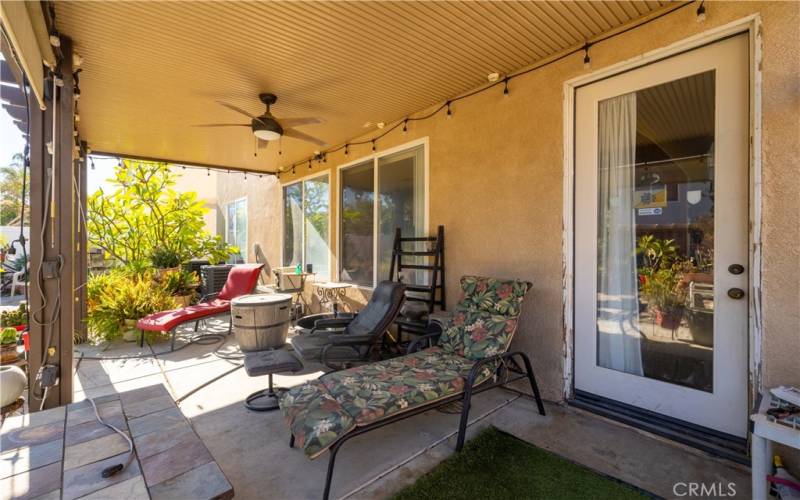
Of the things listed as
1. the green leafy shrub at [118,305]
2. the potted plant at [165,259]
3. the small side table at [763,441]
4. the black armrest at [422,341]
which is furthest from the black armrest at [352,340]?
the potted plant at [165,259]

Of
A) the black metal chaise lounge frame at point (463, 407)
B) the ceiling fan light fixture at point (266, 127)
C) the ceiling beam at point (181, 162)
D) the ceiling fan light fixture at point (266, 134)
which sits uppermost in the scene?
the ceiling beam at point (181, 162)

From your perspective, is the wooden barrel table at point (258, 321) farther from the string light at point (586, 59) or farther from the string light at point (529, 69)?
the string light at point (586, 59)

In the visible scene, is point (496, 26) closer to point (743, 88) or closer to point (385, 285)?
point (743, 88)

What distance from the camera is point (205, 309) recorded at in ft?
15.9

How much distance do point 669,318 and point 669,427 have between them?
76cm

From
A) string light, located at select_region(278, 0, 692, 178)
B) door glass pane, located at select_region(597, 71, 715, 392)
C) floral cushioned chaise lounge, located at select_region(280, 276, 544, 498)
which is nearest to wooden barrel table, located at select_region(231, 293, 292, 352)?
floral cushioned chaise lounge, located at select_region(280, 276, 544, 498)

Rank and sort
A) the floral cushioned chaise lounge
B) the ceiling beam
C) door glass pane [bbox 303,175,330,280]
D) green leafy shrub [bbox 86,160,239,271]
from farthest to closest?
green leafy shrub [bbox 86,160,239,271], door glass pane [bbox 303,175,330,280], the ceiling beam, the floral cushioned chaise lounge

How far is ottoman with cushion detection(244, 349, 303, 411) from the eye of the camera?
2.61 meters

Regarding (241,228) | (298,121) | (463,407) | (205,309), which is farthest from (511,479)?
(241,228)

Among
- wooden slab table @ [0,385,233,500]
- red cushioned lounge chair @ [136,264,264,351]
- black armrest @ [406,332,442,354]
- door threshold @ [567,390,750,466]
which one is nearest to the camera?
wooden slab table @ [0,385,233,500]

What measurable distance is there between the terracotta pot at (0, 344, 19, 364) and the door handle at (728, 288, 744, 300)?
558cm

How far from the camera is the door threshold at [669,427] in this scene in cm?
228

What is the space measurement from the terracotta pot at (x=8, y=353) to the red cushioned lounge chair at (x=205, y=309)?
4.23 feet

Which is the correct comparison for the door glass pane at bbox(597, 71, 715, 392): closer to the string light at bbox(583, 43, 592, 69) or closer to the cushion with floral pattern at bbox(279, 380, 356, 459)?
the string light at bbox(583, 43, 592, 69)
